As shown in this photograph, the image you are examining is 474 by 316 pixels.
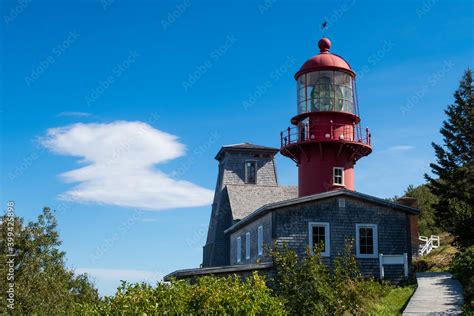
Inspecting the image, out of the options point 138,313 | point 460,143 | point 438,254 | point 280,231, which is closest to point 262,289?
point 138,313

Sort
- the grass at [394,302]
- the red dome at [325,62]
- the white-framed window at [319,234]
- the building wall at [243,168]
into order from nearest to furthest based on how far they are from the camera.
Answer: the grass at [394,302] < the white-framed window at [319,234] < the red dome at [325,62] < the building wall at [243,168]

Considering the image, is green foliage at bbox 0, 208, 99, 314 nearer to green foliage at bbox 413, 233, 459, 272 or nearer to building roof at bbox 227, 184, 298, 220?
building roof at bbox 227, 184, 298, 220

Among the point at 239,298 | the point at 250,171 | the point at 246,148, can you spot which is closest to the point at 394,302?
the point at 239,298

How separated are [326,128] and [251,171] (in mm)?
11241

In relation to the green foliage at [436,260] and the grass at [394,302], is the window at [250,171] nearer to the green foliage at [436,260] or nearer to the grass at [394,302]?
the green foliage at [436,260]

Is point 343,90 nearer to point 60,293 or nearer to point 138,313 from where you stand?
point 60,293

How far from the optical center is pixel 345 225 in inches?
1047

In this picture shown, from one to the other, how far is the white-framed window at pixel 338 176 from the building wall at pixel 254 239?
4668mm

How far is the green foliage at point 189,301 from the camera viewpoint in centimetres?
1251

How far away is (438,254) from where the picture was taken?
34375 millimetres

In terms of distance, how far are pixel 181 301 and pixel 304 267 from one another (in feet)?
19.7

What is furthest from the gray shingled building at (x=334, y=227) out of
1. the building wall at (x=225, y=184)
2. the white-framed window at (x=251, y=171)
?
the white-framed window at (x=251, y=171)

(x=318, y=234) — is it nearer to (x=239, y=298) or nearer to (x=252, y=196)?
(x=252, y=196)
